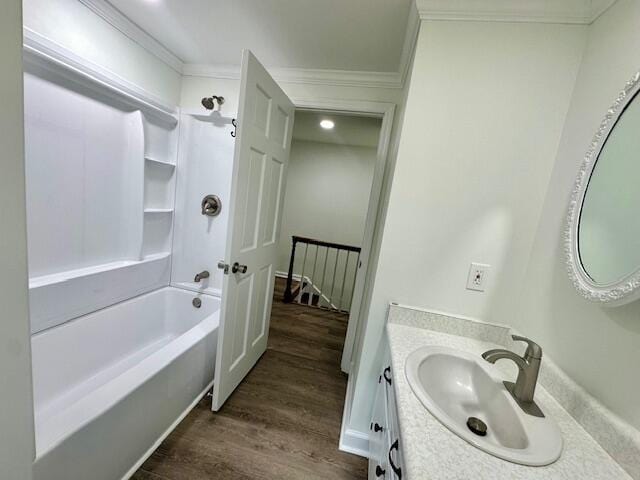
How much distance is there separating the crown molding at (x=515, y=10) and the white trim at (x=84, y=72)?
1765mm

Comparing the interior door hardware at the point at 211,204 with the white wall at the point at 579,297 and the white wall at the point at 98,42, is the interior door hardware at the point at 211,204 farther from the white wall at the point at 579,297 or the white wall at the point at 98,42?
the white wall at the point at 579,297

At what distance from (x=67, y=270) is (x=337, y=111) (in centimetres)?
209

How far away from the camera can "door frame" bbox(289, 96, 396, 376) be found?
1867mm

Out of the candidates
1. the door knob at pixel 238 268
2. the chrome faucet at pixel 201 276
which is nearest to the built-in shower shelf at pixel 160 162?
the chrome faucet at pixel 201 276

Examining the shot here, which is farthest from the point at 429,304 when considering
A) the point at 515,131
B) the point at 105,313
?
the point at 105,313

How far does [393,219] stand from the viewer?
120 cm

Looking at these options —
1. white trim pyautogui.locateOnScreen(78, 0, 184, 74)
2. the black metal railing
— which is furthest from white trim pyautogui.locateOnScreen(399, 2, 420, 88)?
the black metal railing

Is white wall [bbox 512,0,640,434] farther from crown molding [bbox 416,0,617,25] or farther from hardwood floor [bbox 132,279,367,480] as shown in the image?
hardwood floor [bbox 132,279,367,480]

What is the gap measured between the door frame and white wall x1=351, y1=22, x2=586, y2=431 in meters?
0.74

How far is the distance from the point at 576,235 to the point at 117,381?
6.32 feet

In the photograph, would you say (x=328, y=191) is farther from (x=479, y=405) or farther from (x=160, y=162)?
(x=479, y=405)

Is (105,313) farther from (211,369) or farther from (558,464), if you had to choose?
(558,464)

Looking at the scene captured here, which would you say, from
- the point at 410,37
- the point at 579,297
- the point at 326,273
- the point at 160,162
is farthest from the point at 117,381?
the point at 326,273

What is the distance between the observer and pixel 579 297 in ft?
2.77
